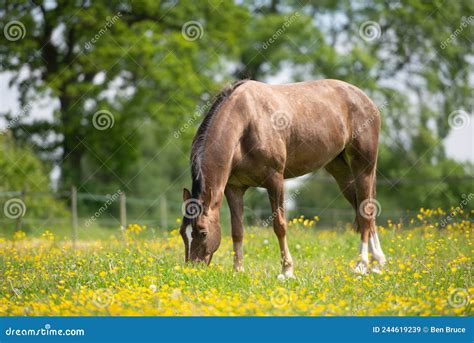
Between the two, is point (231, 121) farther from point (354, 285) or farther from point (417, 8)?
point (417, 8)

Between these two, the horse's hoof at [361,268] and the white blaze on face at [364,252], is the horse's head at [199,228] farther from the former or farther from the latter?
the white blaze on face at [364,252]

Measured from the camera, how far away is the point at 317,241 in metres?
9.77

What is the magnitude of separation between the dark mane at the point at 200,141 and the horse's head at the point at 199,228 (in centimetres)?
11

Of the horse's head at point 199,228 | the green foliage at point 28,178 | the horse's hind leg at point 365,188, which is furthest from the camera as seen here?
the green foliage at point 28,178

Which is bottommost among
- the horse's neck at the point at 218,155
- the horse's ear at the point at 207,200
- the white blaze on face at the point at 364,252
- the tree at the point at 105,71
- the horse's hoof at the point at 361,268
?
the horse's hoof at the point at 361,268

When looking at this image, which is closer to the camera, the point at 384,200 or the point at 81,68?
the point at 81,68

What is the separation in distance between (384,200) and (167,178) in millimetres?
11654

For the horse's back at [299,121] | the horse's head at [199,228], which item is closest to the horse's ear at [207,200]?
the horse's head at [199,228]

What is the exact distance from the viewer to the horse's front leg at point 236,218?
7.30 meters

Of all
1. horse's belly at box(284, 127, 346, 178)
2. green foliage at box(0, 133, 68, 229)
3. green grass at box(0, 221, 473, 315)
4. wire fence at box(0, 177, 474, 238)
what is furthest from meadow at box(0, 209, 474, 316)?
green foliage at box(0, 133, 68, 229)

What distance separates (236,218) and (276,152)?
3.29 feet

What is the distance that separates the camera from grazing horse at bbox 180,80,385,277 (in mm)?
6457
